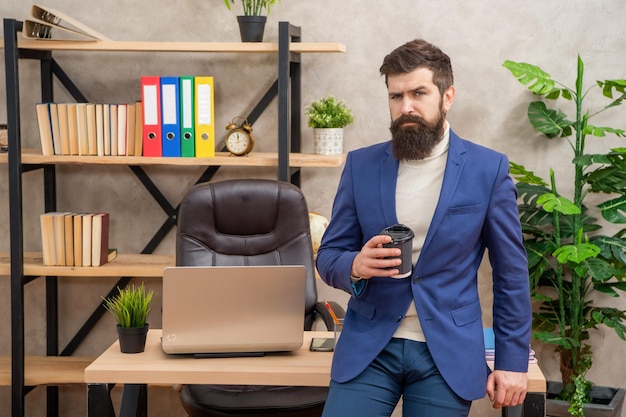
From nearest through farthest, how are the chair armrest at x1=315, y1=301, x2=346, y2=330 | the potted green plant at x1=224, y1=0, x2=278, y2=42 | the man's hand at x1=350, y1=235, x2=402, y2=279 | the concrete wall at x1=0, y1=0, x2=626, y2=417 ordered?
the man's hand at x1=350, y1=235, x2=402, y2=279, the chair armrest at x1=315, y1=301, x2=346, y2=330, the potted green plant at x1=224, y1=0, x2=278, y2=42, the concrete wall at x1=0, y1=0, x2=626, y2=417

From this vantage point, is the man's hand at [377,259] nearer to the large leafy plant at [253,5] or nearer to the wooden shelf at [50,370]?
the large leafy plant at [253,5]

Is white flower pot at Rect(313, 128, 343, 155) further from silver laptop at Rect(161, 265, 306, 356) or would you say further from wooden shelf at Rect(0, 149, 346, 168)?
silver laptop at Rect(161, 265, 306, 356)

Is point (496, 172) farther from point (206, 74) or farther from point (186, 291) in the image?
point (206, 74)

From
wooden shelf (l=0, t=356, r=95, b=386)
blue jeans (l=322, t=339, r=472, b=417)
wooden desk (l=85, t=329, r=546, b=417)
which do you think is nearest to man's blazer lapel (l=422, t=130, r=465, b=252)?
blue jeans (l=322, t=339, r=472, b=417)

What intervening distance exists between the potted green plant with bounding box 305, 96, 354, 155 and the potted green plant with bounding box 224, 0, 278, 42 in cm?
37

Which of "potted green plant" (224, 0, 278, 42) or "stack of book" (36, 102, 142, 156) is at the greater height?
"potted green plant" (224, 0, 278, 42)

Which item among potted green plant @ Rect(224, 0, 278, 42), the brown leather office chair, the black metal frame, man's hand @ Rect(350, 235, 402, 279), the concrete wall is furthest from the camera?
the concrete wall

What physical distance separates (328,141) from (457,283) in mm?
1634

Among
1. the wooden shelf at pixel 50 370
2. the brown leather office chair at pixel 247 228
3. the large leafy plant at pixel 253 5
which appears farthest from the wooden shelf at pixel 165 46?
the wooden shelf at pixel 50 370

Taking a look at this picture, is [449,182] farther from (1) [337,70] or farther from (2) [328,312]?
(1) [337,70]

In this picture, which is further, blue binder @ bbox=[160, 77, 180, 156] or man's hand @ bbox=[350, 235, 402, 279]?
blue binder @ bbox=[160, 77, 180, 156]

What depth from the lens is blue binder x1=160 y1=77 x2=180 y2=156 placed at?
346 centimetres

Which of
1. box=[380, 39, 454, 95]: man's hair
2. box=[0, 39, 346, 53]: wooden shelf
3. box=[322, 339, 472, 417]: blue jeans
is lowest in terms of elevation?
box=[322, 339, 472, 417]: blue jeans

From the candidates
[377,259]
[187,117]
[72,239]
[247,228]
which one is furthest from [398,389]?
[72,239]
